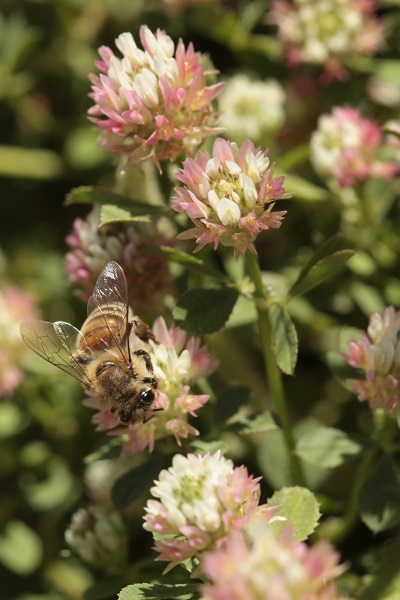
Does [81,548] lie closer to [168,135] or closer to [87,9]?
[168,135]

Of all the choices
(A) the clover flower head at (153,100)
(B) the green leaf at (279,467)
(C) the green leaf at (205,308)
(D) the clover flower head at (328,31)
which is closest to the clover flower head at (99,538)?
(B) the green leaf at (279,467)

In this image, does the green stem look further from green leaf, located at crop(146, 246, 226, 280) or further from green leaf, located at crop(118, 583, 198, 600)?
green leaf, located at crop(118, 583, 198, 600)

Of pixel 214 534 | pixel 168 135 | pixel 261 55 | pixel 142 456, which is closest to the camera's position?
pixel 214 534

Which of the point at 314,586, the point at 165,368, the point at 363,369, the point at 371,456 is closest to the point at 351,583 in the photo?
the point at 371,456

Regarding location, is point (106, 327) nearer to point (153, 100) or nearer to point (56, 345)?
point (56, 345)

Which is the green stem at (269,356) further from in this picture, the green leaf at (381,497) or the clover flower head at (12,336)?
the clover flower head at (12,336)
